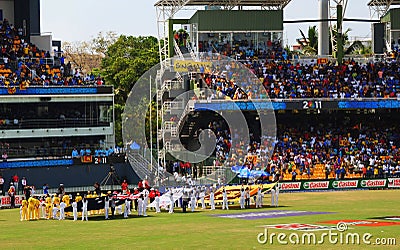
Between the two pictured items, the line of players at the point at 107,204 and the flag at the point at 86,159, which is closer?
the line of players at the point at 107,204

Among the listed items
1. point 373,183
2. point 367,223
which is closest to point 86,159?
point 373,183

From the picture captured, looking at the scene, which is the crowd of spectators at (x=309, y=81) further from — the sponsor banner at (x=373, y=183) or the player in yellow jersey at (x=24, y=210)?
the player in yellow jersey at (x=24, y=210)

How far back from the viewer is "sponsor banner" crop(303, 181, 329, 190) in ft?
169

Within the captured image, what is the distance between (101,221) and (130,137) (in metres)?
37.6

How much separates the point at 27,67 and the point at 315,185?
2018 centimetres

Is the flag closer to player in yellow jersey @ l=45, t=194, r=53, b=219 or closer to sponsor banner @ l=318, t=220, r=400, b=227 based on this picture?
player in yellow jersey @ l=45, t=194, r=53, b=219

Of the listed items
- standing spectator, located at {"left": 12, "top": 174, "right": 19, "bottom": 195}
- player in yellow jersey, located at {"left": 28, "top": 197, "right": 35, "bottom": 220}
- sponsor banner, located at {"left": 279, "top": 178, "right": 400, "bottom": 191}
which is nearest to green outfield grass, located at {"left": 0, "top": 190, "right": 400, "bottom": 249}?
player in yellow jersey, located at {"left": 28, "top": 197, "right": 35, "bottom": 220}

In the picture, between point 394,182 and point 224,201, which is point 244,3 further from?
point 224,201

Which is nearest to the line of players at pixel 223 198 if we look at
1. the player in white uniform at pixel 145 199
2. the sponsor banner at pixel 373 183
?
the player in white uniform at pixel 145 199

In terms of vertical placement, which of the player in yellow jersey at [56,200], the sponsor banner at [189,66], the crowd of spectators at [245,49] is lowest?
the player in yellow jersey at [56,200]

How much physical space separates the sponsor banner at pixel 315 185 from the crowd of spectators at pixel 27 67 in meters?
15.9

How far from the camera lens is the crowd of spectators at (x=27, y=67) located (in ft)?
178

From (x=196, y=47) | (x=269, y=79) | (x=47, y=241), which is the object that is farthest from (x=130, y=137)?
(x=47, y=241)

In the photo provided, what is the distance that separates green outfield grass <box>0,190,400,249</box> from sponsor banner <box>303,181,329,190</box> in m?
9.91
